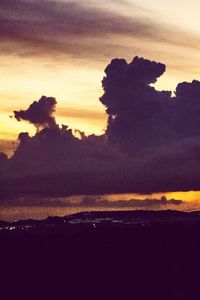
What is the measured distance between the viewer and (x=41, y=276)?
19288cm

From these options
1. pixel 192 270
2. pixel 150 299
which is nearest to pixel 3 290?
pixel 150 299

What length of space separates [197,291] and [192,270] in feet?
166

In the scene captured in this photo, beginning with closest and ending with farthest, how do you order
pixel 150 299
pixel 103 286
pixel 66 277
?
1. pixel 150 299
2. pixel 103 286
3. pixel 66 277

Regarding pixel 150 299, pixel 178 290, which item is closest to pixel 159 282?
pixel 178 290

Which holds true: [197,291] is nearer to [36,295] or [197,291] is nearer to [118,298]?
[118,298]

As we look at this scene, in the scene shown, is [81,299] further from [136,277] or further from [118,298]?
[136,277]

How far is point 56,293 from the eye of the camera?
149 m

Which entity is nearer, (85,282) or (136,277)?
(85,282)

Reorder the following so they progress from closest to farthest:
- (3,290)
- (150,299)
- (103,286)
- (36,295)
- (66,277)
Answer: (150,299) → (36,295) → (3,290) → (103,286) → (66,277)

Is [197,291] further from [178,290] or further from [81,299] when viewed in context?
[81,299]

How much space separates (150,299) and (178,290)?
1257 cm

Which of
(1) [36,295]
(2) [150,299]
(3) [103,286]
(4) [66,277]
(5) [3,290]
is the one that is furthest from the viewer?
(4) [66,277]

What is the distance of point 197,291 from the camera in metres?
141

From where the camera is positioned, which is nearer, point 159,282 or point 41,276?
point 159,282
